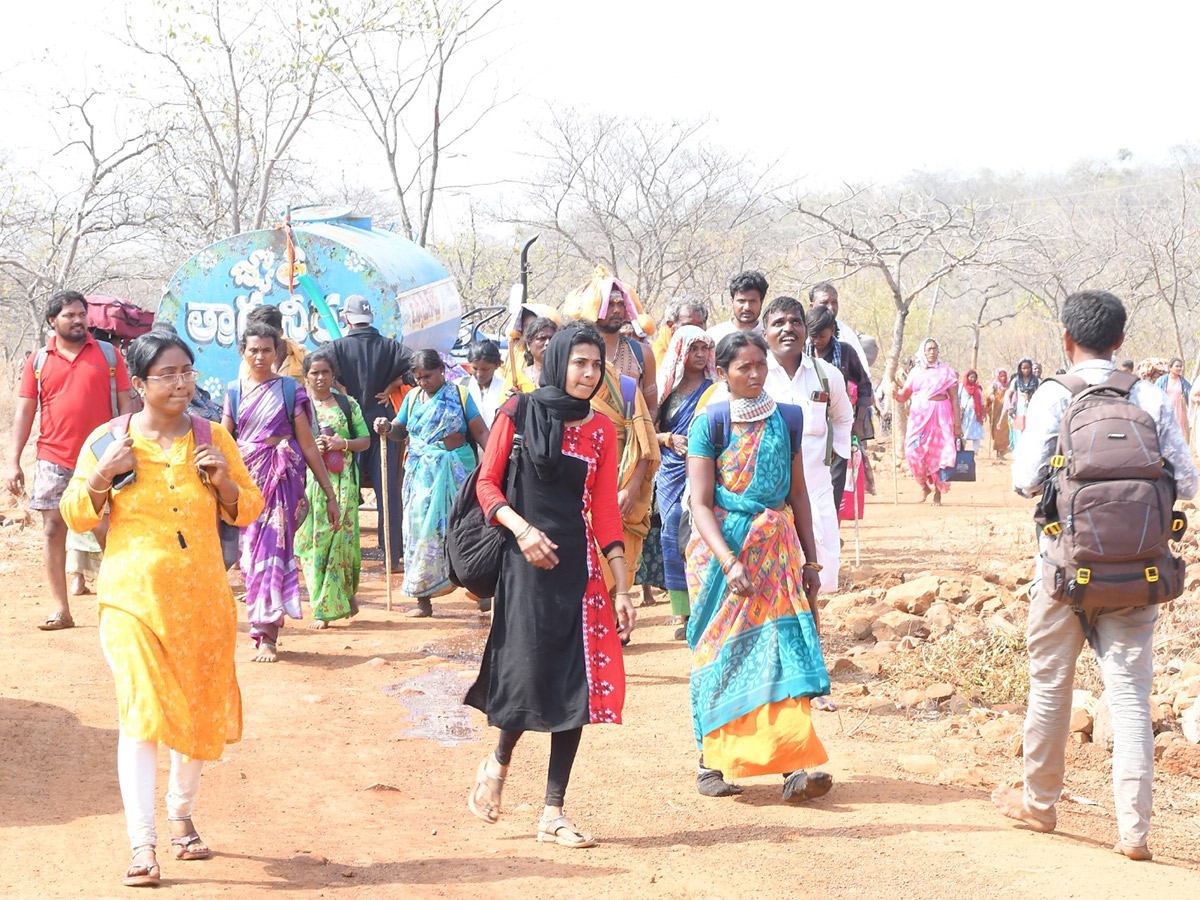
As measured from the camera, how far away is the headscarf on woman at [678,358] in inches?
298

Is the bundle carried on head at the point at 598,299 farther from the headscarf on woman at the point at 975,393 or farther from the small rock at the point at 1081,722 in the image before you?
the headscarf on woman at the point at 975,393

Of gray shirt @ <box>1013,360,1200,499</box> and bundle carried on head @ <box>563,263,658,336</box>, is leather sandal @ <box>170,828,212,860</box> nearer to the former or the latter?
gray shirt @ <box>1013,360,1200,499</box>

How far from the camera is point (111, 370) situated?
816 centimetres

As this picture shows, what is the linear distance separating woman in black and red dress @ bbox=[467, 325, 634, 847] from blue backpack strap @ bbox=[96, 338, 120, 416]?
4365mm

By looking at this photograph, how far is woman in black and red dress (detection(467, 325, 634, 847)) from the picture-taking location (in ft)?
14.6

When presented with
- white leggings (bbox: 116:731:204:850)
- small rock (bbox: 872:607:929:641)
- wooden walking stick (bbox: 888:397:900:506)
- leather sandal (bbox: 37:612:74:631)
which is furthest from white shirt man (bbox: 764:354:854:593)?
wooden walking stick (bbox: 888:397:900:506)

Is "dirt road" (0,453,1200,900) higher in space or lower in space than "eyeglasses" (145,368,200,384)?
lower

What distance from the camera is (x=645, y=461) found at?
23.5 ft

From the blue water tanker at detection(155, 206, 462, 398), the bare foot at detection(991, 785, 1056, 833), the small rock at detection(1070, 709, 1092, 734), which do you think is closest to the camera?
the bare foot at detection(991, 785, 1056, 833)

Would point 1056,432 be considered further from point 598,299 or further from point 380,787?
point 598,299

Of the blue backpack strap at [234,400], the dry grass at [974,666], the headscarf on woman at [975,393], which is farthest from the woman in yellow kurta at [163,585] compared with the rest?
the headscarf on woman at [975,393]

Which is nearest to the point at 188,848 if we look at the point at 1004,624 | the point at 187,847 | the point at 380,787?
the point at 187,847

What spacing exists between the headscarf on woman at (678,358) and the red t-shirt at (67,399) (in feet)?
10.6

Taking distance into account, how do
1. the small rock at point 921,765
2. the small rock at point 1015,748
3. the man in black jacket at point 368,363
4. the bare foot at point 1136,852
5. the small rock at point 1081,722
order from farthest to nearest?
the man in black jacket at point 368,363 → the small rock at point 1081,722 → the small rock at point 1015,748 → the small rock at point 921,765 → the bare foot at point 1136,852
